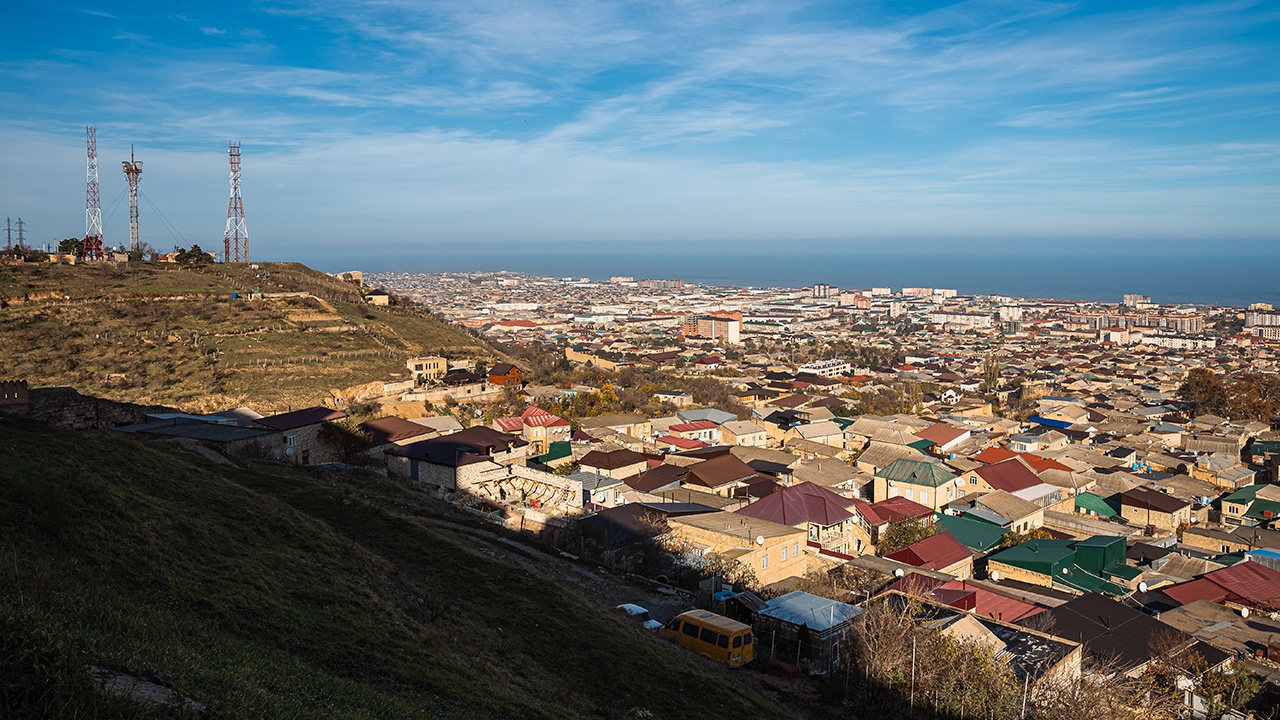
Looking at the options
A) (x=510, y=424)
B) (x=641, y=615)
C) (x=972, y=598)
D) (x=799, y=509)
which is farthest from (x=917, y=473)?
(x=641, y=615)

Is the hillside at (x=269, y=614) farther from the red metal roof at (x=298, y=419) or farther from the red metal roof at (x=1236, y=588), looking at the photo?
the red metal roof at (x=1236, y=588)

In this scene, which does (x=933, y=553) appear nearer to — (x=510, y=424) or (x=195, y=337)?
(x=510, y=424)

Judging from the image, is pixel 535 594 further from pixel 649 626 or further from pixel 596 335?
pixel 596 335

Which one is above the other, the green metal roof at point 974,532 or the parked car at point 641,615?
the parked car at point 641,615

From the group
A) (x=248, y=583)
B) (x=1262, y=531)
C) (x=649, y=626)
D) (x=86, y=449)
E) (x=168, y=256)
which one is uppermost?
(x=168, y=256)

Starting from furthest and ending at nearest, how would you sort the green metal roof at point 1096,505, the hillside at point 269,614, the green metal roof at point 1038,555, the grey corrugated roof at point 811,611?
1. the green metal roof at point 1096,505
2. the green metal roof at point 1038,555
3. the grey corrugated roof at point 811,611
4. the hillside at point 269,614

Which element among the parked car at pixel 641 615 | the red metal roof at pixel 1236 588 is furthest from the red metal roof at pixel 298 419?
the red metal roof at pixel 1236 588

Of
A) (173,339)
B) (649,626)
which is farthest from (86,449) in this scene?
(173,339)
